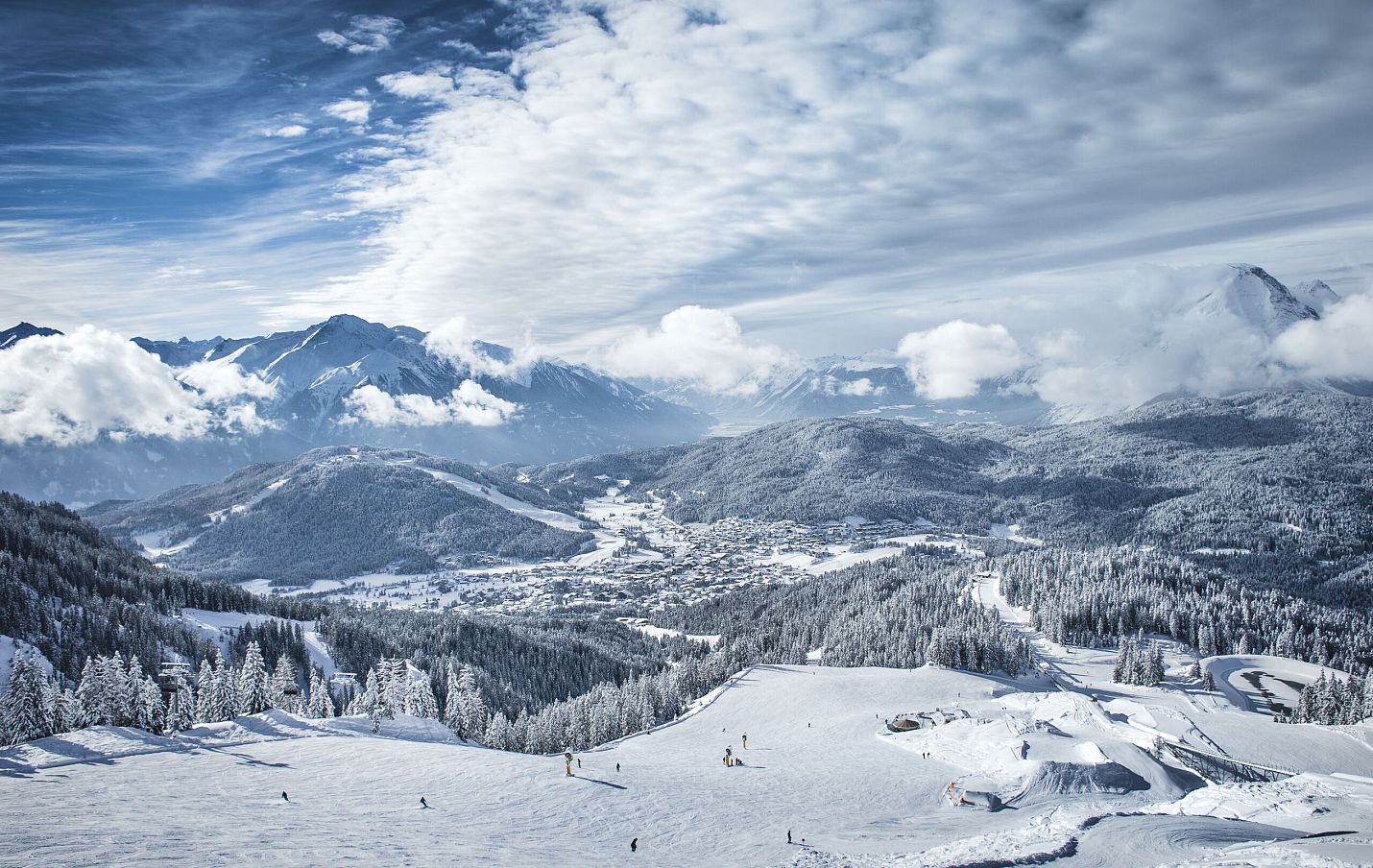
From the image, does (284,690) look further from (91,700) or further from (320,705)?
(91,700)

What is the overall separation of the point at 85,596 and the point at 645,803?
130521 mm

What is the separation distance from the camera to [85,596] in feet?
404

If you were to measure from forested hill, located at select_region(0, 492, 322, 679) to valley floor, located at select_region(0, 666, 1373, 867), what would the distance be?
66.2 metres

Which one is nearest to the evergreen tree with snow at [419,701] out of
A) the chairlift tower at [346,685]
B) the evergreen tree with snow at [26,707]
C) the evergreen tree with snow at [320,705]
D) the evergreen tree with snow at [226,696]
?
the evergreen tree with snow at [320,705]

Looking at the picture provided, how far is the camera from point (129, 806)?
120ft

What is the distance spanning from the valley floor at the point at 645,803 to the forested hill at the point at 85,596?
6618cm

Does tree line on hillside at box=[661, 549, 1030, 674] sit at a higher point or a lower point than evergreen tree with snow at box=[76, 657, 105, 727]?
lower

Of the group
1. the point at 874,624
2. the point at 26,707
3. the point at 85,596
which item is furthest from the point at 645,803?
the point at 85,596

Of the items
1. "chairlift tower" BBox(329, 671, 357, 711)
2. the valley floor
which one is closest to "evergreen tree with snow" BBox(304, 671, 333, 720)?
the valley floor

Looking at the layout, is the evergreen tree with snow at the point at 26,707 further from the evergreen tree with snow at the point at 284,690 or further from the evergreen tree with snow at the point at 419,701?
the evergreen tree with snow at the point at 419,701

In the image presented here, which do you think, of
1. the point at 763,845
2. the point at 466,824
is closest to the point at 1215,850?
the point at 763,845

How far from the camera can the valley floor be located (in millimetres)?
33594

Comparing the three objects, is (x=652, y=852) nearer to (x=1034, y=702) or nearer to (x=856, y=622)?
(x=1034, y=702)

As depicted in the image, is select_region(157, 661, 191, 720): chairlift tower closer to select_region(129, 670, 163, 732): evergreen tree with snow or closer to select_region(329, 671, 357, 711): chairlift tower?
select_region(129, 670, 163, 732): evergreen tree with snow
